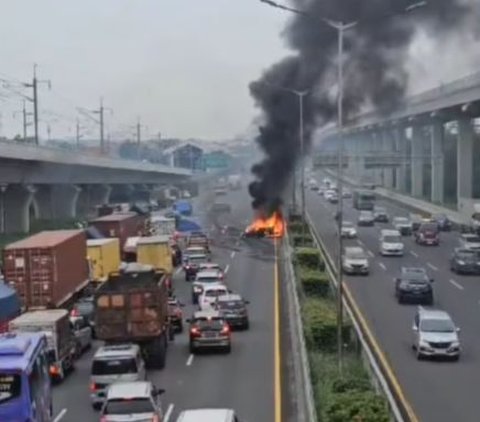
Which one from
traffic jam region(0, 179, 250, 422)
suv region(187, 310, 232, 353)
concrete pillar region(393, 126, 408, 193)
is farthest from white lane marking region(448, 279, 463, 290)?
concrete pillar region(393, 126, 408, 193)

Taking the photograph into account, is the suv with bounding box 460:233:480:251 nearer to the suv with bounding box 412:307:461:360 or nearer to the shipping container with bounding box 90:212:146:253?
the shipping container with bounding box 90:212:146:253

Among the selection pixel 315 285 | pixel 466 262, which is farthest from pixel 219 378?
pixel 466 262

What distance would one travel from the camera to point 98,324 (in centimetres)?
2691

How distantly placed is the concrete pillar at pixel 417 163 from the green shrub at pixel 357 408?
283ft

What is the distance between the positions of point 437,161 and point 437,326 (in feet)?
233

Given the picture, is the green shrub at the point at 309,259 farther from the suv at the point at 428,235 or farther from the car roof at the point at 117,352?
the suv at the point at 428,235

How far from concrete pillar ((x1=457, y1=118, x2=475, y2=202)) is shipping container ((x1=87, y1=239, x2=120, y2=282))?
4251 centimetres

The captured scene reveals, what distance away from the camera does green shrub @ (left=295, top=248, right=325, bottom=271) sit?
135 ft

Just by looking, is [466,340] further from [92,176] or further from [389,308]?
[92,176]

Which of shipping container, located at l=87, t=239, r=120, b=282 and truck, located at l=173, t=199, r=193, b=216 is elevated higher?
truck, located at l=173, t=199, r=193, b=216

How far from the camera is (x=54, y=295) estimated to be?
3400cm

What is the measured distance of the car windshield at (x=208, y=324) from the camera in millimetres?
29047

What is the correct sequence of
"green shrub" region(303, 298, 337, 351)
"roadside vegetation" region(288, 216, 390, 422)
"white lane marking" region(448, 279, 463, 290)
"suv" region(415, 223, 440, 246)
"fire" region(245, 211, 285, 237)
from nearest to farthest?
"roadside vegetation" region(288, 216, 390, 422), "green shrub" region(303, 298, 337, 351), "white lane marking" region(448, 279, 463, 290), "suv" region(415, 223, 440, 246), "fire" region(245, 211, 285, 237)

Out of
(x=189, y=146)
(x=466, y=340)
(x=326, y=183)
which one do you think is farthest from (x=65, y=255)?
(x=189, y=146)
